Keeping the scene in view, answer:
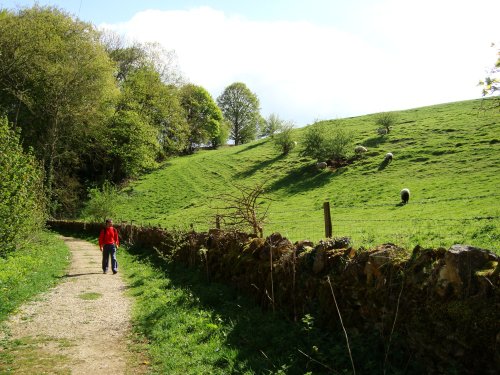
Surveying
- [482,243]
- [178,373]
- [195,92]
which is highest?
[195,92]

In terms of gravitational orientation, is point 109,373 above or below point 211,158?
below

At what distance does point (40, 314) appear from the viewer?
30.4 feet

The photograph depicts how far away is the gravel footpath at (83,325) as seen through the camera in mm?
6527

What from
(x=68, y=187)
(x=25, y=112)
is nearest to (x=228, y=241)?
(x=25, y=112)

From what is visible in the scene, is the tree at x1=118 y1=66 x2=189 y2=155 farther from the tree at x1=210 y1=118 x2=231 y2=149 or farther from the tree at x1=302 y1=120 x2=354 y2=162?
the tree at x1=210 y1=118 x2=231 y2=149

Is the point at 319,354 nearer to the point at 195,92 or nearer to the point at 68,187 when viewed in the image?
the point at 68,187

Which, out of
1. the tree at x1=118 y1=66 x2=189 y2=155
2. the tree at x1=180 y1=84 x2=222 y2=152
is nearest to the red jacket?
the tree at x1=118 y1=66 x2=189 y2=155

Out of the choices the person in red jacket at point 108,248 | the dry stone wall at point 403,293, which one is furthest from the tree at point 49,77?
the dry stone wall at point 403,293

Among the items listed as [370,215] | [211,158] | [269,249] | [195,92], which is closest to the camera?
→ [269,249]

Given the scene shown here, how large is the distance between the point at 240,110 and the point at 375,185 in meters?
59.1

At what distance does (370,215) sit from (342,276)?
16862mm

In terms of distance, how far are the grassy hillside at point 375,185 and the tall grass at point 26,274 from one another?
204 inches

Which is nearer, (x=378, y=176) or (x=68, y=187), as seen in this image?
(x=378, y=176)

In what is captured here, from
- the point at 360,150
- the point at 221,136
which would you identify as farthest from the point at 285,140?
the point at 221,136
